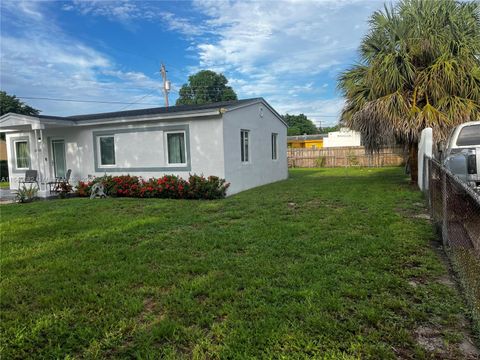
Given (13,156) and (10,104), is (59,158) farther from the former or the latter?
(10,104)

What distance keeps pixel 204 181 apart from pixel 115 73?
2084cm

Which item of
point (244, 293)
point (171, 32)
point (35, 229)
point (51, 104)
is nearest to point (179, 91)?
point (51, 104)

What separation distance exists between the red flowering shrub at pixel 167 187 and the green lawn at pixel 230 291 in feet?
13.0

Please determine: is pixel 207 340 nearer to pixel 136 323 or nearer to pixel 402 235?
pixel 136 323

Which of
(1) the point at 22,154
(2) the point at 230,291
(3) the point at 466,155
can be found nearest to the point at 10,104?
(1) the point at 22,154

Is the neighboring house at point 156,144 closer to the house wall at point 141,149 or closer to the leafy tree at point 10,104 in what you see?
the house wall at point 141,149

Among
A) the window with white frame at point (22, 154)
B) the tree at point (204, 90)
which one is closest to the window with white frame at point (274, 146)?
the window with white frame at point (22, 154)

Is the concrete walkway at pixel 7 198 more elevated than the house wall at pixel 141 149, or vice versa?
the house wall at pixel 141 149

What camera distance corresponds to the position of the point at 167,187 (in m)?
10.6

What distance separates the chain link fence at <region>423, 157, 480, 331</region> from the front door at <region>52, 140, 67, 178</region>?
13788 mm

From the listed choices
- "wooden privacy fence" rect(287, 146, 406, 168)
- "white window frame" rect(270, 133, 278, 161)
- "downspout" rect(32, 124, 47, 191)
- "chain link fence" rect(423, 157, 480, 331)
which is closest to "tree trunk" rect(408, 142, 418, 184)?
"white window frame" rect(270, 133, 278, 161)

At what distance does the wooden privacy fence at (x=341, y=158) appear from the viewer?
23062mm

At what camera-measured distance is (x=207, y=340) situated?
2.55 meters

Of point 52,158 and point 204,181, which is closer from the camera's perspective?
point 204,181
